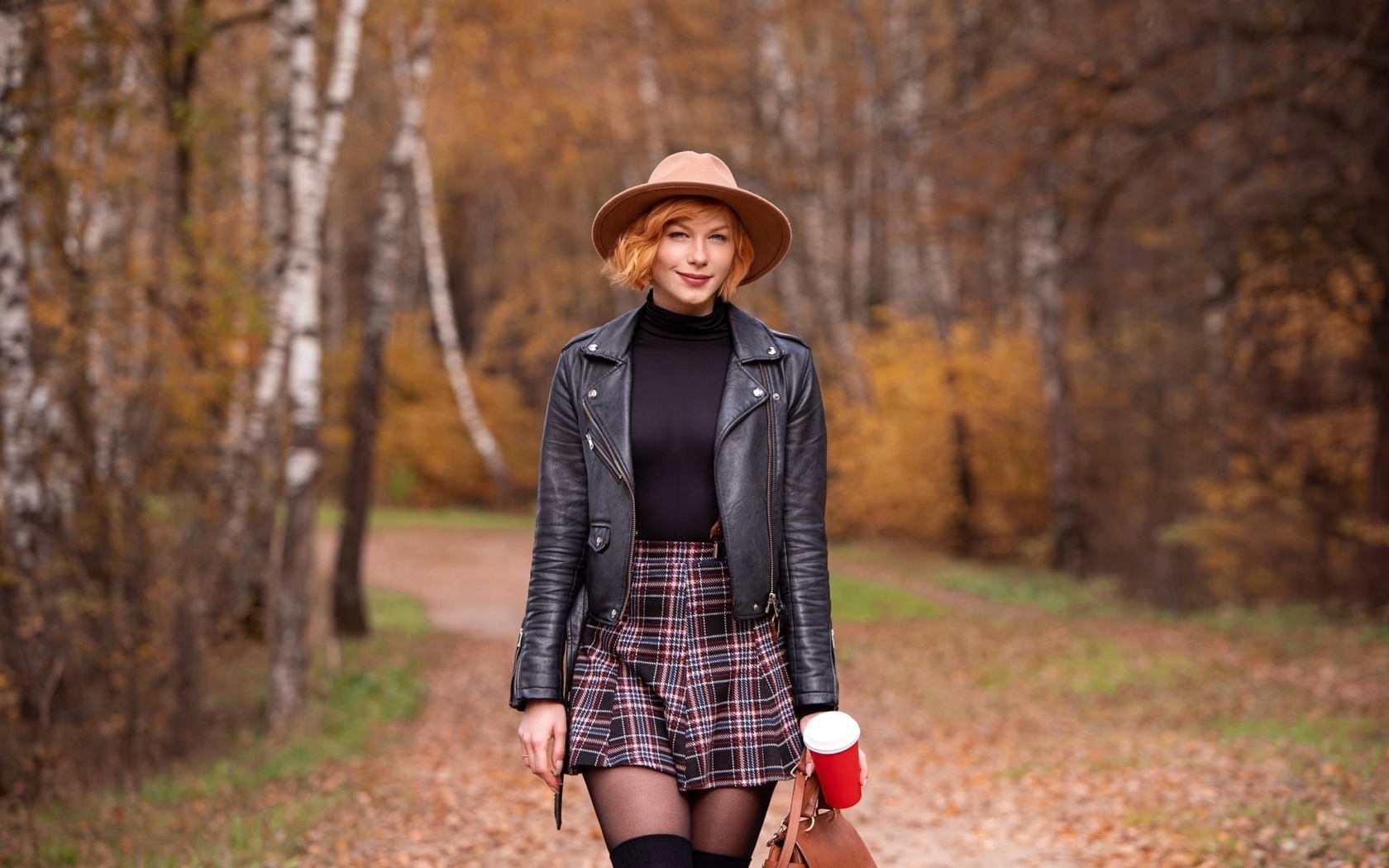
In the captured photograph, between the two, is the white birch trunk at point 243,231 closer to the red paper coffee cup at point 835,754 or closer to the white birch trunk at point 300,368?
the white birch trunk at point 300,368

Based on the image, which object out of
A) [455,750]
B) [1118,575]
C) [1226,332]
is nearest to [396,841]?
[455,750]

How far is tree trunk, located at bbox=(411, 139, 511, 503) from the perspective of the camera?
2312 centimetres

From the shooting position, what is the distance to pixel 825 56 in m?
26.3

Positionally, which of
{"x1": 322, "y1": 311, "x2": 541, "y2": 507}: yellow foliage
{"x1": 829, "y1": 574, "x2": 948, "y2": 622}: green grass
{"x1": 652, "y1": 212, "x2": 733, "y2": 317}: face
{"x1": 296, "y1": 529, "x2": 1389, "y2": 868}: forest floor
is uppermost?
{"x1": 652, "y1": 212, "x2": 733, "y2": 317}: face

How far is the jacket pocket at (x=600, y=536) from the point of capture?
2789mm

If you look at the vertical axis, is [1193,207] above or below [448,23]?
below

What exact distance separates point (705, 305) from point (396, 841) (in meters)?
3.94

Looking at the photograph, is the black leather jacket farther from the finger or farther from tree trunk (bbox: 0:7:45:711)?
tree trunk (bbox: 0:7:45:711)

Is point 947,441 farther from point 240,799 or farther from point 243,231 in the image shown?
point 240,799

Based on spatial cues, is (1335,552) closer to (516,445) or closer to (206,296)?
(206,296)

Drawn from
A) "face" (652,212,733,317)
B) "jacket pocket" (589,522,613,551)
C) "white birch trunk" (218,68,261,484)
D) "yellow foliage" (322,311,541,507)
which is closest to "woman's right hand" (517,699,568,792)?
"jacket pocket" (589,522,613,551)

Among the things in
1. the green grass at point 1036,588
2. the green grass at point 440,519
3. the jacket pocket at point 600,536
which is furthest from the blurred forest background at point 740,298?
the jacket pocket at point 600,536

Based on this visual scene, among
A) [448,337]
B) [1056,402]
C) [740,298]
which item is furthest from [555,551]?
[448,337]

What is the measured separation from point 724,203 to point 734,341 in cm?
30
